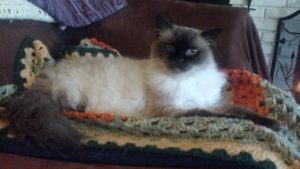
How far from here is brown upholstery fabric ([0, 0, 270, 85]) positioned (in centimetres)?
182

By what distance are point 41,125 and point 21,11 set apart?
0.65m

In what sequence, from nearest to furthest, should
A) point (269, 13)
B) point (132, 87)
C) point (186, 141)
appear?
point (186, 141) < point (132, 87) < point (269, 13)

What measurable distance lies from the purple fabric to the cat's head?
54cm

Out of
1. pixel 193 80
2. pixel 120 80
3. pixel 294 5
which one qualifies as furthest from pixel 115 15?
pixel 294 5

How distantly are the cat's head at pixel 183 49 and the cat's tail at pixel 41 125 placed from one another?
434mm

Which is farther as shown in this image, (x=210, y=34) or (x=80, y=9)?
(x=80, y=9)

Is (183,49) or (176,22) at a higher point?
(176,22)

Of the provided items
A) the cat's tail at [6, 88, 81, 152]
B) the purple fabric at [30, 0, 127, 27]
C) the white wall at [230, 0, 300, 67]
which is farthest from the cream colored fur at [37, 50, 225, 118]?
the white wall at [230, 0, 300, 67]

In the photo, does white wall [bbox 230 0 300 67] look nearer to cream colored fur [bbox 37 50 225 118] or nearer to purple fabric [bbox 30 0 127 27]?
purple fabric [bbox 30 0 127 27]

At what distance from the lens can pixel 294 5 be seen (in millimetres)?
2793

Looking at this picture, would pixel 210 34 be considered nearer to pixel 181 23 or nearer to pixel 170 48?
pixel 170 48

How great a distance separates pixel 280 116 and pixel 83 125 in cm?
63

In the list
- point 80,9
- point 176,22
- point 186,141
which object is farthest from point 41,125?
point 176,22

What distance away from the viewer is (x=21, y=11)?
1.47 m
